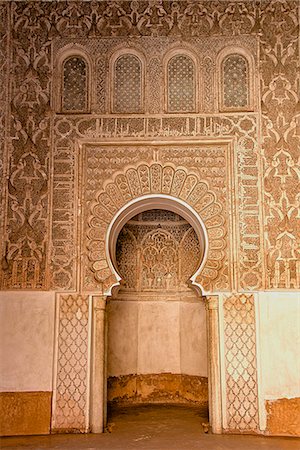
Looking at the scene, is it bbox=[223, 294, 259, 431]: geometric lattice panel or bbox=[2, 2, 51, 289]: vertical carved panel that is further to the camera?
bbox=[2, 2, 51, 289]: vertical carved panel

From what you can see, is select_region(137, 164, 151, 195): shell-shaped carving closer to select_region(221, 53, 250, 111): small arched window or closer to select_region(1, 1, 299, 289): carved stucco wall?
select_region(1, 1, 299, 289): carved stucco wall

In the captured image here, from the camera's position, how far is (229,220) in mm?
6246

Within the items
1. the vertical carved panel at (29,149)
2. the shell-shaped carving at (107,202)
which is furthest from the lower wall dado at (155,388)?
the shell-shaped carving at (107,202)

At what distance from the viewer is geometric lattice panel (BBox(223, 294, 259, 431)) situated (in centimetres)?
589

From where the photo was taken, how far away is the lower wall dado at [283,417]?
582cm

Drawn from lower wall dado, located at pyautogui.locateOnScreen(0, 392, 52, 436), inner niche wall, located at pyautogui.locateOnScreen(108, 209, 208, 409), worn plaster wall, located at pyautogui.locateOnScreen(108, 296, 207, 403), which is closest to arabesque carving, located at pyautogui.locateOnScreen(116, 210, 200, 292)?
inner niche wall, located at pyautogui.locateOnScreen(108, 209, 208, 409)

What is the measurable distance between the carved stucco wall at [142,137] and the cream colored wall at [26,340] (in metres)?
0.20

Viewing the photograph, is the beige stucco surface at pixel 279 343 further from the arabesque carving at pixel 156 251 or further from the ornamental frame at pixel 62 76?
the ornamental frame at pixel 62 76

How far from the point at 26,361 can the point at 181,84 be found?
3.65 metres

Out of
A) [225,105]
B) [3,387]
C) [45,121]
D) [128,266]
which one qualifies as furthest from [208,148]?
[3,387]

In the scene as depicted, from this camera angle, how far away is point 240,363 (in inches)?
236

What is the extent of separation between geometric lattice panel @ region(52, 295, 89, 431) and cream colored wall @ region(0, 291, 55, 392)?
12 cm

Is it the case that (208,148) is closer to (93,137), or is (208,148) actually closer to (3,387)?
(93,137)

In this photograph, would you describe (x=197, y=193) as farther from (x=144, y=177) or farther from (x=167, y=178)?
(x=144, y=177)
